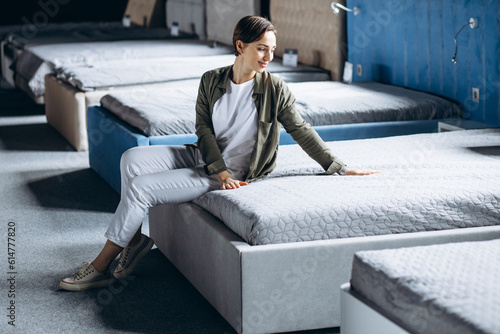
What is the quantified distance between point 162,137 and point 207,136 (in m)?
0.96

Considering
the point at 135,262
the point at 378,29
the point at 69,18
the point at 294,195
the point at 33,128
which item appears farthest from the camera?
the point at 69,18

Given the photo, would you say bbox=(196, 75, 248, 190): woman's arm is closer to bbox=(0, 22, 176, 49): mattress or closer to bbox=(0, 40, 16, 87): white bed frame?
bbox=(0, 22, 176, 49): mattress

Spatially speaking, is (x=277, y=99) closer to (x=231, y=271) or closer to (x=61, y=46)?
(x=231, y=271)

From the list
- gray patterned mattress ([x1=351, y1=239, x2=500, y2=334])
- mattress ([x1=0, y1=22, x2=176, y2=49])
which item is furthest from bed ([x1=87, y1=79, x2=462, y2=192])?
mattress ([x1=0, y1=22, x2=176, y2=49])

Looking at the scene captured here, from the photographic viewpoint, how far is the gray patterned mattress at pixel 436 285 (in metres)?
1.32

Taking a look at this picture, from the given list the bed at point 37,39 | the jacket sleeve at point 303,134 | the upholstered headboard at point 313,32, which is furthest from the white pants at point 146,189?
the bed at point 37,39

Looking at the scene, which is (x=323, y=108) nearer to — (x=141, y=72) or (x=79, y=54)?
(x=141, y=72)

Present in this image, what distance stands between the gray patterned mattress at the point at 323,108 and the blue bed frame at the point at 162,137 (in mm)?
51

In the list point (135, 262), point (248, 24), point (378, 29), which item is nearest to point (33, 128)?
point (378, 29)

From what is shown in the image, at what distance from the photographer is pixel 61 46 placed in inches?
258

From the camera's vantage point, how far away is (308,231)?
202 centimetres

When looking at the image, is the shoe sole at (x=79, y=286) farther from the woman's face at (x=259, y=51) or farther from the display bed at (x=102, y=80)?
the display bed at (x=102, y=80)

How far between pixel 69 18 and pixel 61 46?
10.4 ft

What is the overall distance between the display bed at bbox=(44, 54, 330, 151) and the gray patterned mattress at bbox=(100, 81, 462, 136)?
477 millimetres
